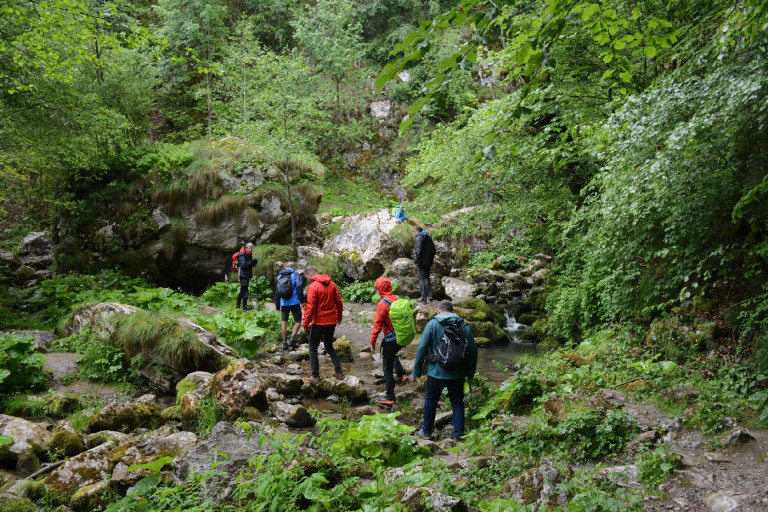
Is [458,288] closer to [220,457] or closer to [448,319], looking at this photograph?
[448,319]

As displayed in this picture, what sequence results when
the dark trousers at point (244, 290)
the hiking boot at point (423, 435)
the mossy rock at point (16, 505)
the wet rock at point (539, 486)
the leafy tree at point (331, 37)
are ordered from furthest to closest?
1. the leafy tree at point (331, 37)
2. the dark trousers at point (244, 290)
3. the hiking boot at point (423, 435)
4. the mossy rock at point (16, 505)
5. the wet rock at point (539, 486)

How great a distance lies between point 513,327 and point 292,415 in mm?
9200

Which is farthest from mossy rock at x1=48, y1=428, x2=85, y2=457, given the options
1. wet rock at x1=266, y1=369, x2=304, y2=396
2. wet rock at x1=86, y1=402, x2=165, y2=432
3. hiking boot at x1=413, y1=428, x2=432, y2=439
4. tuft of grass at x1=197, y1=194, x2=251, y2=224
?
tuft of grass at x1=197, y1=194, x2=251, y2=224

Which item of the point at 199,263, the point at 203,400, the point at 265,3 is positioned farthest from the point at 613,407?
the point at 265,3

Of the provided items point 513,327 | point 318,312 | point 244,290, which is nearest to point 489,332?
point 513,327

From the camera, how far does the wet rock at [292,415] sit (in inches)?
252

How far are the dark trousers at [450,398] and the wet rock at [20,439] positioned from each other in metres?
4.56

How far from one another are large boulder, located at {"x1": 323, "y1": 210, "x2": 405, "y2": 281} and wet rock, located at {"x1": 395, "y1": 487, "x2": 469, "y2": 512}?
14.0 m

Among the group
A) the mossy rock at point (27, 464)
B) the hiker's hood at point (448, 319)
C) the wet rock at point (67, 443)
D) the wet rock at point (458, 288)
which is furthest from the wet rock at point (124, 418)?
the wet rock at point (458, 288)

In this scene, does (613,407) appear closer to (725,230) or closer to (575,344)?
(725,230)

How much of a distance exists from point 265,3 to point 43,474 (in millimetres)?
29972

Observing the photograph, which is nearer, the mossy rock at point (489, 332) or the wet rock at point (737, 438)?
the wet rock at point (737, 438)

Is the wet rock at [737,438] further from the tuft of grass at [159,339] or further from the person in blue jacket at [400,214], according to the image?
the person in blue jacket at [400,214]

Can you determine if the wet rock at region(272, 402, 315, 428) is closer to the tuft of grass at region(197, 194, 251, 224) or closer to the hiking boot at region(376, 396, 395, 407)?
the hiking boot at region(376, 396, 395, 407)
